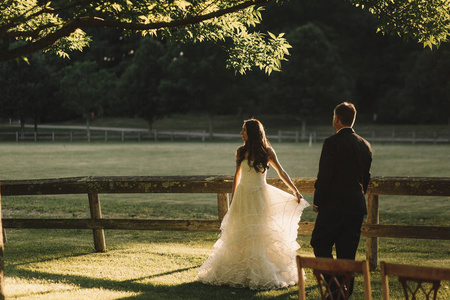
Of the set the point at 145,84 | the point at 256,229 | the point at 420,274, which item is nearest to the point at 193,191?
the point at 256,229

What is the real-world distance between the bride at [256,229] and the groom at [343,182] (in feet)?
2.83

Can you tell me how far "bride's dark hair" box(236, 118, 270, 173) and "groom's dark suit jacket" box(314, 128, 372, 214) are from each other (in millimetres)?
917

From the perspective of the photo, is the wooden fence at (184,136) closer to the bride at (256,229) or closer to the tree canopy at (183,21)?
the tree canopy at (183,21)

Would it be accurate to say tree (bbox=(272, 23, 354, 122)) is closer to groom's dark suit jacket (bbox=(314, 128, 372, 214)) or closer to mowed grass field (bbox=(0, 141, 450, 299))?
mowed grass field (bbox=(0, 141, 450, 299))

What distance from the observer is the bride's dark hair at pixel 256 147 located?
20.4 feet

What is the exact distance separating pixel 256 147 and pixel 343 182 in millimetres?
1179

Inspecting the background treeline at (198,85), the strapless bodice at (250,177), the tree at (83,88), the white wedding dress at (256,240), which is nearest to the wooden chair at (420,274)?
the white wedding dress at (256,240)

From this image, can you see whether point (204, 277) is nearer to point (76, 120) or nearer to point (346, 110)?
point (346, 110)

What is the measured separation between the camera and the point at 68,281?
6.65 m

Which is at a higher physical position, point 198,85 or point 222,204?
point 198,85

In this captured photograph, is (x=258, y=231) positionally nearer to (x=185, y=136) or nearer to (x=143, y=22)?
(x=143, y=22)

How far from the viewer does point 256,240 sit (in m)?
6.31

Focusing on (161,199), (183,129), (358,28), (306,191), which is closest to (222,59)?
(183,129)

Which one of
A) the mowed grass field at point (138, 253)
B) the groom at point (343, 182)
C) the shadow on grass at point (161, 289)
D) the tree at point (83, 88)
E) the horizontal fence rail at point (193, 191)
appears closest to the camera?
the groom at point (343, 182)
